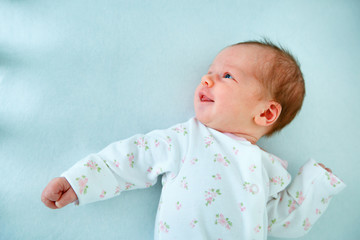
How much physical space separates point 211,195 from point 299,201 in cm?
39

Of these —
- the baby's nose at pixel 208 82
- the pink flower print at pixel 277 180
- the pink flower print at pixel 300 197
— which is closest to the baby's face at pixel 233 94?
the baby's nose at pixel 208 82

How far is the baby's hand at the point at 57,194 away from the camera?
2.91 ft

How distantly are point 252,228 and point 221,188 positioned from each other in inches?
6.3

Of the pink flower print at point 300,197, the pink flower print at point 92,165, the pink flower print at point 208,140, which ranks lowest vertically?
the pink flower print at point 300,197

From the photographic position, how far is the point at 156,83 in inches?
47.4

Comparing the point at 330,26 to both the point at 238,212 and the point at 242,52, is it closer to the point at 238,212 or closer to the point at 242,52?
the point at 242,52

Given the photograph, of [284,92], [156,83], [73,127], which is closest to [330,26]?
[284,92]

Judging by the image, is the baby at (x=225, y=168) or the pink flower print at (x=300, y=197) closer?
the baby at (x=225, y=168)

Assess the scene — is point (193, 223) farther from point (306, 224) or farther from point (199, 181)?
→ point (306, 224)

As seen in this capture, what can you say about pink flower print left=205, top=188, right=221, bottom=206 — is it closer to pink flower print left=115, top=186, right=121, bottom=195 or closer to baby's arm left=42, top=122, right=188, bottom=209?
baby's arm left=42, top=122, right=188, bottom=209

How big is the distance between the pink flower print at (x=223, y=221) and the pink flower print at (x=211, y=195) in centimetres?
5

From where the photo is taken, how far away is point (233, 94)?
1.03 m

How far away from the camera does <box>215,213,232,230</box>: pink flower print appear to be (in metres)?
0.97

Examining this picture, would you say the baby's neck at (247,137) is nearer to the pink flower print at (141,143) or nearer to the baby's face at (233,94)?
the baby's face at (233,94)
